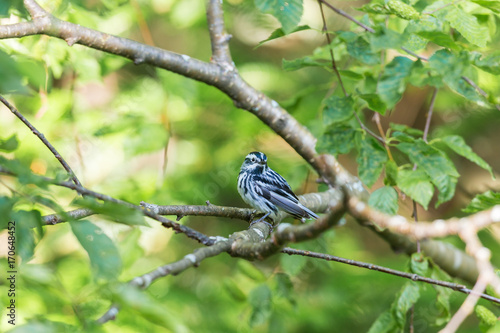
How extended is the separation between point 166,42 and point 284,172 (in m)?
2.48

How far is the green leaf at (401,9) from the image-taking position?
7.30 ft

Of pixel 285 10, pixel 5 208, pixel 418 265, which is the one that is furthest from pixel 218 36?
pixel 5 208

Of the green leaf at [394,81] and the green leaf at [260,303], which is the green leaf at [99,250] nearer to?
the green leaf at [394,81]

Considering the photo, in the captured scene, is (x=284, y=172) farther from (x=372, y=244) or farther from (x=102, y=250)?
(x=102, y=250)

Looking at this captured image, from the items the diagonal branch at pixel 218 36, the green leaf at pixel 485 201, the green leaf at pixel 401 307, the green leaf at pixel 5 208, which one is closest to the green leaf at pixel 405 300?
the green leaf at pixel 401 307

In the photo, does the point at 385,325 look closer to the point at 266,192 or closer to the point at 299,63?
the point at 266,192

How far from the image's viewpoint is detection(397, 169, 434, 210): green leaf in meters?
2.57

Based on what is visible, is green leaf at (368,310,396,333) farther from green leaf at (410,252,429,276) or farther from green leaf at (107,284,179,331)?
green leaf at (107,284,179,331)

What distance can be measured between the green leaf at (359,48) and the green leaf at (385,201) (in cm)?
65

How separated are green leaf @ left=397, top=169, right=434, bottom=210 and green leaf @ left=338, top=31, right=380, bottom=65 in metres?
0.60

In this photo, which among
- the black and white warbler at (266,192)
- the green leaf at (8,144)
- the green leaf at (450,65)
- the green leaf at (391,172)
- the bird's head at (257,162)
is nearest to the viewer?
the green leaf at (8,144)

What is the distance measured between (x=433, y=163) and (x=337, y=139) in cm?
51

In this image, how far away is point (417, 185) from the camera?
2623 millimetres

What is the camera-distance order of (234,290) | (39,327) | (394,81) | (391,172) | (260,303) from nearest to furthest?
(39,327), (394,81), (391,172), (260,303), (234,290)
